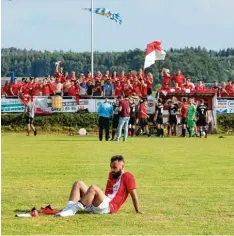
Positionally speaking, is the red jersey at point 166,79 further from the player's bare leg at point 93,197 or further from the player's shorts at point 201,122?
the player's bare leg at point 93,197

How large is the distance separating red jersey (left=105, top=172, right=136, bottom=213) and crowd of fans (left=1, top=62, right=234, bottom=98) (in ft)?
100

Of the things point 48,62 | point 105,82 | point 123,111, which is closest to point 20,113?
point 105,82

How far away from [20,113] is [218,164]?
26835mm

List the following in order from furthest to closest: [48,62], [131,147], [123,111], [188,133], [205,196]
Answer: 1. [48,62]
2. [188,133]
3. [123,111]
4. [131,147]
5. [205,196]

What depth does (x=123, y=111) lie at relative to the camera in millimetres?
37406

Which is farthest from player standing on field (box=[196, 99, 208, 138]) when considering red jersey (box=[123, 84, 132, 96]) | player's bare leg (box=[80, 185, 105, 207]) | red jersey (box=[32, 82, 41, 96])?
player's bare leg (box=[80, 185, 105, 207])

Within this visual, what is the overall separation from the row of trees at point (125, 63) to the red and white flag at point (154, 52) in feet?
112

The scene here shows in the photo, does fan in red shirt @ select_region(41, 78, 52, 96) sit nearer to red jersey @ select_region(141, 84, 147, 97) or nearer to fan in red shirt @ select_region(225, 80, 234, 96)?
red jersey @ select_region(141, 84, 147, 97)

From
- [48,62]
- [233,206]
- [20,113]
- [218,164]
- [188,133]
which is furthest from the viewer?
[48,62]

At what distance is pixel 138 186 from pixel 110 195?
155 inches

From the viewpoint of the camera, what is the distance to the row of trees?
90938 millimetres

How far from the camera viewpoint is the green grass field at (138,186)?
511 inches

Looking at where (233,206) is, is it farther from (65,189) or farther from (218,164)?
(218,164)

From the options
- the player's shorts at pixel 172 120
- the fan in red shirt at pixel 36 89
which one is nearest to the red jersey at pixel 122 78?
the player's shorts at pixel 172 120
